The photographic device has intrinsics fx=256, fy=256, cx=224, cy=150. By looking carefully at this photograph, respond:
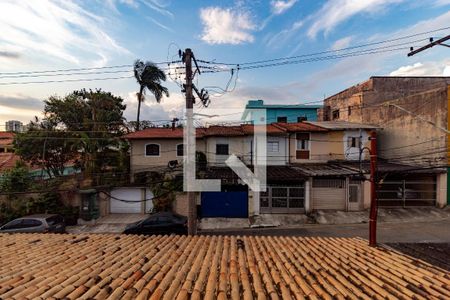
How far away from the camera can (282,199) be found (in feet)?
62.8

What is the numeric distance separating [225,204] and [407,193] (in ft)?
46.7

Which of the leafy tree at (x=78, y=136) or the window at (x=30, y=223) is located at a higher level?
the leafy tree at (x=78, y=136)

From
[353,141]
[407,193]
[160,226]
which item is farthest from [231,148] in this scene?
[407,193]

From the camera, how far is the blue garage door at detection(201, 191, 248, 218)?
18516 mm

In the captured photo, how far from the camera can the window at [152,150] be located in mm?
22625

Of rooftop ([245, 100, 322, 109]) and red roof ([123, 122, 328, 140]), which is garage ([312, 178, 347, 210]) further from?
rooftop ([245, 100, 322, 109])

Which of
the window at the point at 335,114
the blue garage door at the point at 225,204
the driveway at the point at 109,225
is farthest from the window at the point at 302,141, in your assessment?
the driveway at the point at 109,225

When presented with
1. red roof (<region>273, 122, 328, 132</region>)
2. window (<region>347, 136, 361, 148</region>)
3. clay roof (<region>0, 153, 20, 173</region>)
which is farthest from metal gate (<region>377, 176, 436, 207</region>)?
clay roof (<region>0, 153, 20, 173</region>)

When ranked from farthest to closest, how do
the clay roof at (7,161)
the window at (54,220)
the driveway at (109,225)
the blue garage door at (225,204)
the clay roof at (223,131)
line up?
1. the clay roof at (7,161)
2. the clay roof at (223,131)
3. the blue garage door at (225,204)
4. the driveway at (109,225)
5. the window at (54,220)

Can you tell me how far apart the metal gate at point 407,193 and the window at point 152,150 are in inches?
726

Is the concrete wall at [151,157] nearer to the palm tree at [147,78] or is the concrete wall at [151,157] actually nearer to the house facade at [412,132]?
the palm tree at [147,78]

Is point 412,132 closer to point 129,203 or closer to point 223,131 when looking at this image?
point 223,131

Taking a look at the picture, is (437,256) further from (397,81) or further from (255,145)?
(397,81)

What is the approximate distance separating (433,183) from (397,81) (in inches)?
521
